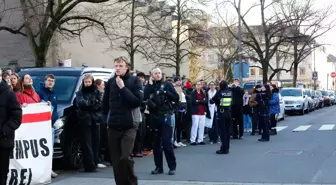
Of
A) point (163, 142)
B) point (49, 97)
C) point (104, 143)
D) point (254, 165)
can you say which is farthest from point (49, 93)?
point (254, 165)

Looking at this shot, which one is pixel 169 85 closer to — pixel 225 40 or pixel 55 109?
pixel 55 109

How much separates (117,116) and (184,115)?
9255mm

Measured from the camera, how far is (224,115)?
44.5ft

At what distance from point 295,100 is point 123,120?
1190 inches

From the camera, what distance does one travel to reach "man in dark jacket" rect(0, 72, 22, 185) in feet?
22.5

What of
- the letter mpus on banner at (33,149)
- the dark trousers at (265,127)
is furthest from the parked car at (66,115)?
the dark trousers at (265,127)

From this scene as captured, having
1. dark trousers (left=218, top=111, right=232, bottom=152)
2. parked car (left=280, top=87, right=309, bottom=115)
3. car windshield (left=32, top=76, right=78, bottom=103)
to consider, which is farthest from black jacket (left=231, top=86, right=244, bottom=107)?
parked car (left=280, top=87, right=309, bottom=115)

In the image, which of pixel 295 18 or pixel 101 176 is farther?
pixel 295 18

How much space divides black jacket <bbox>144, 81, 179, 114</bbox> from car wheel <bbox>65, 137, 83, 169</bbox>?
1912 mm

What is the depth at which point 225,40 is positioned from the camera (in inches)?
2862

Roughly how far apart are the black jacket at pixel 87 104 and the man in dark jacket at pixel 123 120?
315 cm

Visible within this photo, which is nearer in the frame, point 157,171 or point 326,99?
point 157,171

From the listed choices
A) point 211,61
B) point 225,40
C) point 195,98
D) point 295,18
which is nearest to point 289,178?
point 195,98

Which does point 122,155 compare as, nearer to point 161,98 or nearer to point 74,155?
point 161,98
